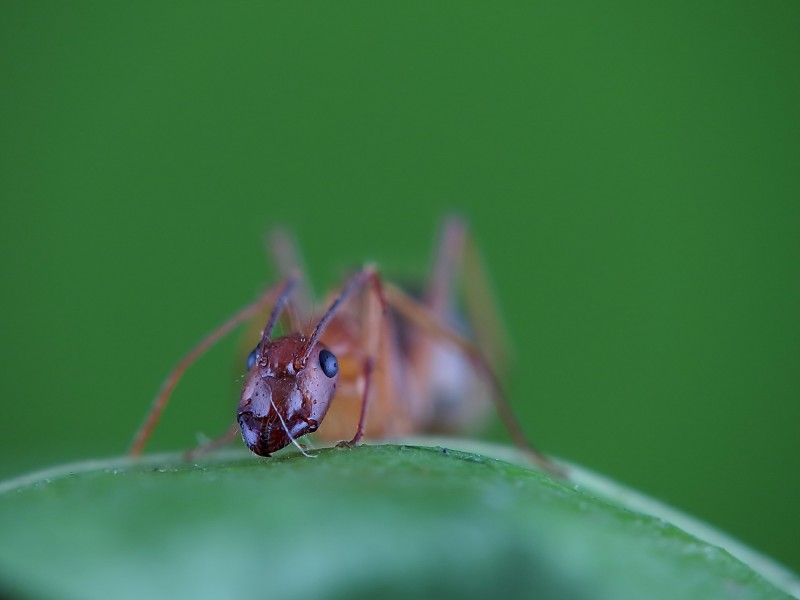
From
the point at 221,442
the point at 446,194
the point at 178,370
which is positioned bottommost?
the point at 221,442

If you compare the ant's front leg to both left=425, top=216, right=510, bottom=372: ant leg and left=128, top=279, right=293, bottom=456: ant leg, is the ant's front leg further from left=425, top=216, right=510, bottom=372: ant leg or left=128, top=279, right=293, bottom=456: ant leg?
left=425, top=216, right=510, bottom=372: ant leg

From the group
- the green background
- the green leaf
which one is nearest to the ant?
the green leaf

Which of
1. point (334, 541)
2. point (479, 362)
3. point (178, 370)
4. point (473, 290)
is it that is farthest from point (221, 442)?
point (473, 290)

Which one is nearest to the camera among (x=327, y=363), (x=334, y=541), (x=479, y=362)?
(x=334, y=541)

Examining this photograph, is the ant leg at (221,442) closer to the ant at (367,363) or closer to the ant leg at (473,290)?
the ant at (367,363)

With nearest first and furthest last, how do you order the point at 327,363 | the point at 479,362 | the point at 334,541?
the point at 334,541 → the point at 327,363 → the point at 479,362

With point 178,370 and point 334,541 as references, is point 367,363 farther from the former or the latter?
point 334,541

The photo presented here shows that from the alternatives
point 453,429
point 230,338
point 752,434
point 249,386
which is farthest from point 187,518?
point 752,434

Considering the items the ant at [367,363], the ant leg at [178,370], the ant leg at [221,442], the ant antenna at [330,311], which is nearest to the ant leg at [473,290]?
the ant at [367,363]
